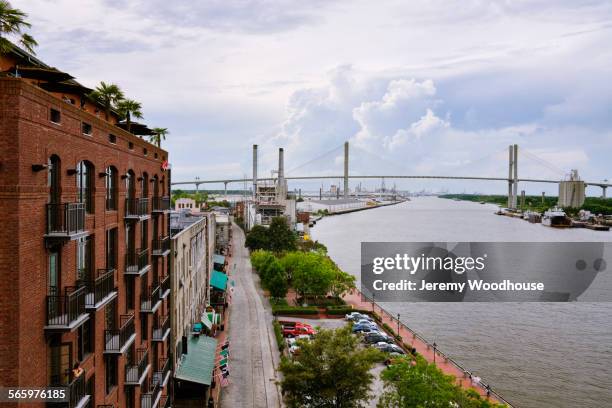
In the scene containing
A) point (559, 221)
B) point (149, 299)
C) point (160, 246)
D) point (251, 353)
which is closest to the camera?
point (149, 299)

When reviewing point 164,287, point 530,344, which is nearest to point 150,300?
point 164,287

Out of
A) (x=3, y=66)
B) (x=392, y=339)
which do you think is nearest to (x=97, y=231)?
(x=3, y=66)

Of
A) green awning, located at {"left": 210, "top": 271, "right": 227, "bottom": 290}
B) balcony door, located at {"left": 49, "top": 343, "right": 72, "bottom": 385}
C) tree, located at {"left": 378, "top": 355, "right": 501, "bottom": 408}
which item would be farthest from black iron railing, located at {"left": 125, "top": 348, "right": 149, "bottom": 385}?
green awning, located at {"left": 210, "top": 271, "right": 227, "bottom": 290}

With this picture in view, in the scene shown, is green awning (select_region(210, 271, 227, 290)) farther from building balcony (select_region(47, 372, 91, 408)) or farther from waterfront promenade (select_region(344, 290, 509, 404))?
building balcony (select_region(47, 372, 91, 408))

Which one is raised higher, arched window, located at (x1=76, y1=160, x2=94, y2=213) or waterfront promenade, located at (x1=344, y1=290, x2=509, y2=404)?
arched window, located at (x1=76, y1=160, x2=94, y2=213)

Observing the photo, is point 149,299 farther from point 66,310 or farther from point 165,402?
point 66,310
